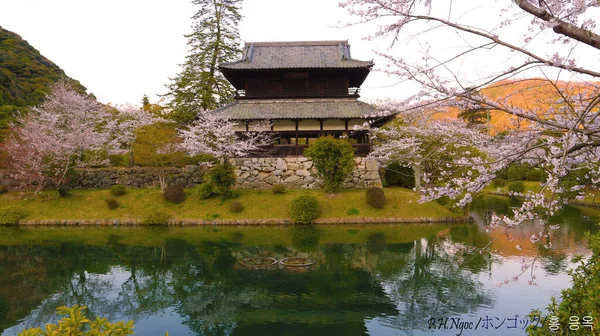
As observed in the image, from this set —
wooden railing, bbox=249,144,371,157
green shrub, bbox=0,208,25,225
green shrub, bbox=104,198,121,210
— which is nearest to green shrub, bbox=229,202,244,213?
wooden railing, bbox=249,144,371,157

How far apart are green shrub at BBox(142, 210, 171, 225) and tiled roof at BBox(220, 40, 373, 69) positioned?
10805mm

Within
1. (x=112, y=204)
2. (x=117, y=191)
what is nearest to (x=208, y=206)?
(x=112, y=204)

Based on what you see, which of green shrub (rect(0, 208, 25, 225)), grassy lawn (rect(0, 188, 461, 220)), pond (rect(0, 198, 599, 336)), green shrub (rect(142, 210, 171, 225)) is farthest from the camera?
grassy lawn (rect(0, 188, 461, 220))

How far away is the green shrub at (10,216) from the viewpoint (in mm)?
19312

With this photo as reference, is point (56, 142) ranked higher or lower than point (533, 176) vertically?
higher

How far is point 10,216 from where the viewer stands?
19391mm

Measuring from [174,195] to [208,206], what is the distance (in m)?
2.29

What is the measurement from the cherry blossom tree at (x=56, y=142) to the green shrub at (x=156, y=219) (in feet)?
22.1

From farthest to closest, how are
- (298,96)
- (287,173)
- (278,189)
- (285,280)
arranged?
1. (298,96)
2. (287,173)
3. (278,189)
4. (285,280)

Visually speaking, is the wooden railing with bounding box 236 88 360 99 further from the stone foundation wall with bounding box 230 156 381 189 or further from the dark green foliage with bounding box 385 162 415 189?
the dark green foliage with bounding box 385 162 415 189

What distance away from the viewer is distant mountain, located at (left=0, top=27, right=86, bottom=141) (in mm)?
33375

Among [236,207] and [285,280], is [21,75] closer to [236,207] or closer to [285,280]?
[236,207]

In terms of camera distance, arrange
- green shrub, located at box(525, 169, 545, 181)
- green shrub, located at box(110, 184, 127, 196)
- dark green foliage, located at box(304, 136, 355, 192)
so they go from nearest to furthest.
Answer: dark green foliage, located at box(304, 136, 355, 192)
green shrub, located at box(110, 184, 127, 196)
green shrub, located at box(525, 169, 545, 181)

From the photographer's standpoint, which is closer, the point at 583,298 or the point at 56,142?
the point at 583,298
